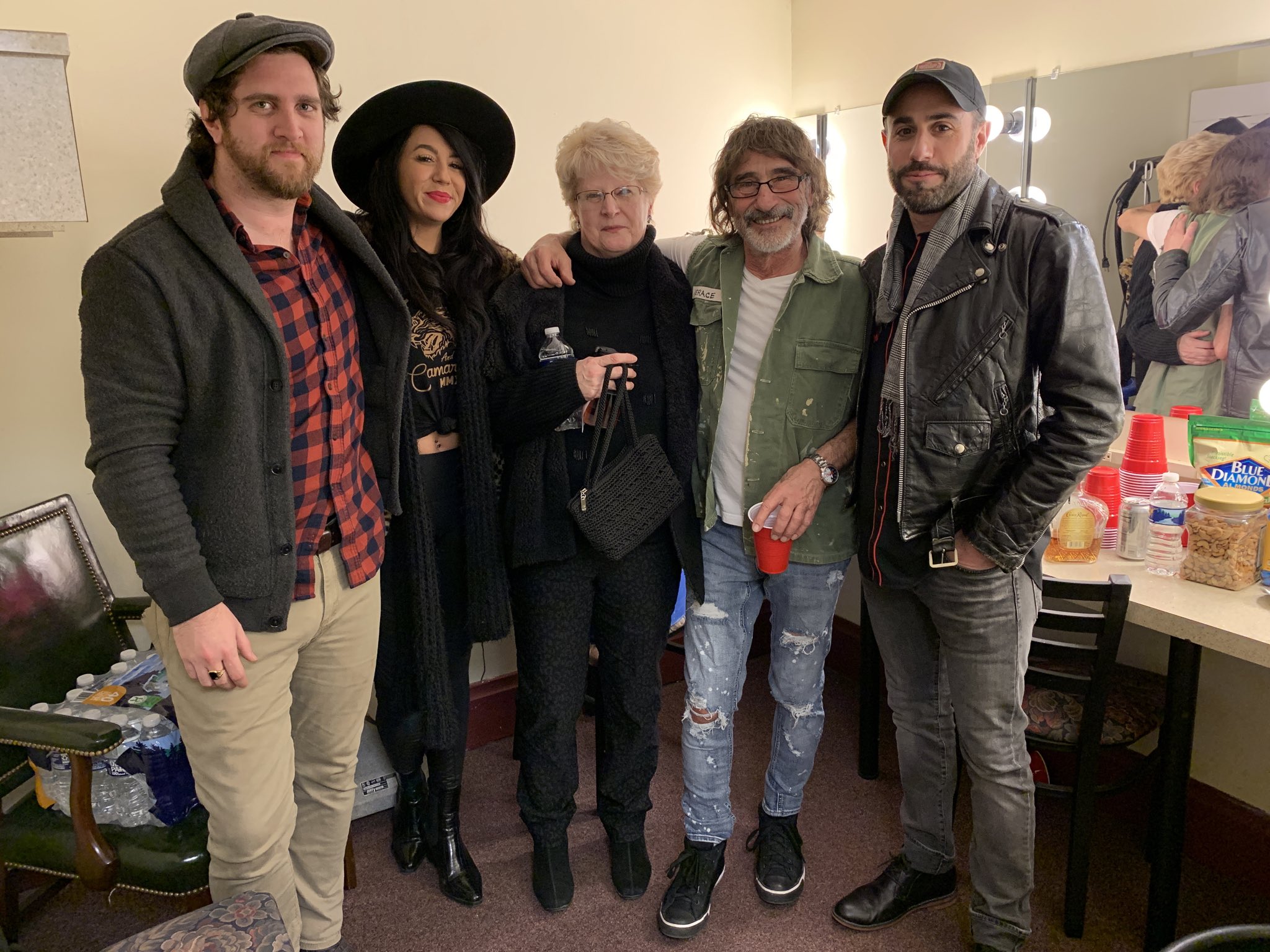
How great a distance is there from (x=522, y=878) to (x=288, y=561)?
1.11 meters

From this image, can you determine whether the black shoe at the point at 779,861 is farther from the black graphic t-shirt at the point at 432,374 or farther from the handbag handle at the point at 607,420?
the black graphic t-shirt at the point at 432,374

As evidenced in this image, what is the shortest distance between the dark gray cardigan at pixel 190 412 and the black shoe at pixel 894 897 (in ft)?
4.39

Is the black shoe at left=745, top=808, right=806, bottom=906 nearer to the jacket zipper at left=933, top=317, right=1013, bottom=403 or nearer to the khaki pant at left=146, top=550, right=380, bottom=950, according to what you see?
the khaki pant at left=146, top=550, right=380, bottom=950

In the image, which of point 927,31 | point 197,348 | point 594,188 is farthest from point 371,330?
point 927,31

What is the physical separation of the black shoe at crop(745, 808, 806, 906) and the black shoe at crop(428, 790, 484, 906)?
0.66 m

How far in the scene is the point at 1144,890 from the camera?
1.88 m

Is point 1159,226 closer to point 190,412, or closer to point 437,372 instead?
point 437,372

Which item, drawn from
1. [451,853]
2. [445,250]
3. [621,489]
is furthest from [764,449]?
[451,853]

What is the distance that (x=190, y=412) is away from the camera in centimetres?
124

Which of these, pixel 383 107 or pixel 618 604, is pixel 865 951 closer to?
pixel 618 604

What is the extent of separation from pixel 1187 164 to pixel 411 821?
2.39m

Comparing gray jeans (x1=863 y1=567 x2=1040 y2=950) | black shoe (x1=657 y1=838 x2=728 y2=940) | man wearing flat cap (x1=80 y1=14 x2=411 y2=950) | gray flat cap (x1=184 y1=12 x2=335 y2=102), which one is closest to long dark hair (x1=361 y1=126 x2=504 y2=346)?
man wearing flat cap (x1=80 y1=14 x2=411 y2=950)

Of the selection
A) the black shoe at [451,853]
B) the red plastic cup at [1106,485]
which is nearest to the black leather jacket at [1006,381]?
the red plastic cup at [1106,485]

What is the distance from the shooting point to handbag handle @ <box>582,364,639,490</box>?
1605 millimetres
